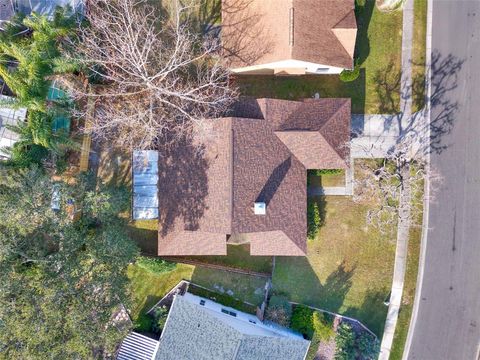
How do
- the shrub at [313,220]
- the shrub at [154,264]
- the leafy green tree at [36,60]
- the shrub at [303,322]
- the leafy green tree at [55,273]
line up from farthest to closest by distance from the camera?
the shrub at [303,322], the shrub at [313,220], the shrub at [154,264], the leafy green tree at [36,60], the leafy green tree at [55,273]

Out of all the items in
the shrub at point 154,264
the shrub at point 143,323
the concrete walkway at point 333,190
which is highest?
the concrete walkway at point 333,190

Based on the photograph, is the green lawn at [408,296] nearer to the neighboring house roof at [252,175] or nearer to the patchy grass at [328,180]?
the patchy grass at [328,180]

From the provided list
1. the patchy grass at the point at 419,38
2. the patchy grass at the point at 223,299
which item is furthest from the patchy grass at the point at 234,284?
the patchy grass at the point at 419,38

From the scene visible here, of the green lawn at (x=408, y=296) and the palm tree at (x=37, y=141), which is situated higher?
the palm tree at (x=37, y=141)

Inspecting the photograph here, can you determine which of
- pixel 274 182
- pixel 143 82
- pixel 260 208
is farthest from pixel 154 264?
pixel 143 82

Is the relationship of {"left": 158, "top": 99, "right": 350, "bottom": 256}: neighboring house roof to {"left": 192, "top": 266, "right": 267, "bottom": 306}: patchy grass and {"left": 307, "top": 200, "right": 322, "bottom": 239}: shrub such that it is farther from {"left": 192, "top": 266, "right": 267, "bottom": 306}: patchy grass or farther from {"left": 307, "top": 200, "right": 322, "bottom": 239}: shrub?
{"left": 192, "top": 266, "right": 267, "bottom": 306}: patchy grass

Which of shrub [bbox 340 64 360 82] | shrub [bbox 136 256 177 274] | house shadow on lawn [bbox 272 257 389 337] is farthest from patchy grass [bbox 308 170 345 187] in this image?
shrub [bbox 136 256 177 274]

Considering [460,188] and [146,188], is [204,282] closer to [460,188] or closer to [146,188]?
[146,188]
